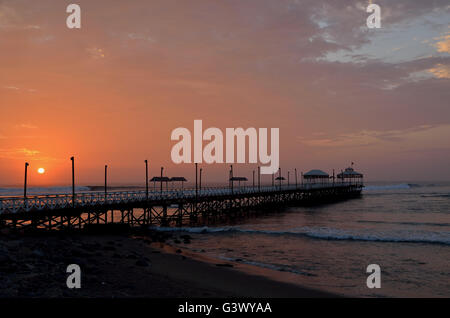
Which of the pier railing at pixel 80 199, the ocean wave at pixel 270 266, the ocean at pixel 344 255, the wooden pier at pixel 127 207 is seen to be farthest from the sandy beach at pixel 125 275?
the wooden pier at pixel 127 207

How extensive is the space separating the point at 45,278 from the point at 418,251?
20.5m

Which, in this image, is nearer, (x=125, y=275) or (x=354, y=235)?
(x=125, y=275)

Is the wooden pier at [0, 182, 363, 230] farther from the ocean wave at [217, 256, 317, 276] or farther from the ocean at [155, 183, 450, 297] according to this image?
the ocean wave at [217, 256, 317, 276]

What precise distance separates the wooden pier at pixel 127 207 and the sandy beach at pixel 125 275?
7658 mm

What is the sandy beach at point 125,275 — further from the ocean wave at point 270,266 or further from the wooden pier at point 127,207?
the wooden pier at point 127,207

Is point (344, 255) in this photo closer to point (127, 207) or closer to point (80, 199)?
point (127, 207)

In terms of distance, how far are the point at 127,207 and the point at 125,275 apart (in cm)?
1886

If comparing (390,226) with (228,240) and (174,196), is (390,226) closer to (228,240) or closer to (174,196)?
(228,240)

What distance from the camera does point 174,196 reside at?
3728cm

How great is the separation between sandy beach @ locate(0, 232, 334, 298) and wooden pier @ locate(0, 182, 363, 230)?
766cm

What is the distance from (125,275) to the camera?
42.2ft

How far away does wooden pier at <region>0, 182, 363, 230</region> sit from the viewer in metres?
23.0

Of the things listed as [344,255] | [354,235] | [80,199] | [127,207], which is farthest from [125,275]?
[354,235]

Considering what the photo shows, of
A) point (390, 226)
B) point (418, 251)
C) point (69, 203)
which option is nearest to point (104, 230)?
point (69, 203)
